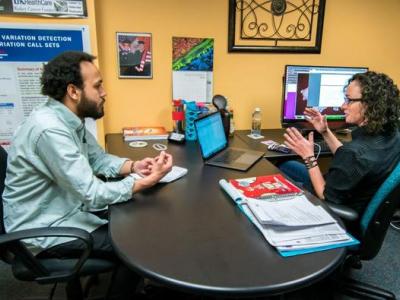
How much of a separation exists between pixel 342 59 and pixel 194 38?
4.03ft

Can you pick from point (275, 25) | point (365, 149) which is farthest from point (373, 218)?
point (275, 25)

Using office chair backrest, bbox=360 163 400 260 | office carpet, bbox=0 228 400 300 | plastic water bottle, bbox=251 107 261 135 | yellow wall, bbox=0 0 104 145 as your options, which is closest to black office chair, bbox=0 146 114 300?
office carpet, bbox=0 228 400 300

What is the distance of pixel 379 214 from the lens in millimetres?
1392

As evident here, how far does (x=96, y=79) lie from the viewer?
1.47 metres

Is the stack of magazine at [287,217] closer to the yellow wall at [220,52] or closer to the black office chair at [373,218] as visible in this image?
the black office chair at [373,218]

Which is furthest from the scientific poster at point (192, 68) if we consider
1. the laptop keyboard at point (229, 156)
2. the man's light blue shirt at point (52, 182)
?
the man's light blue shirt at point (52, 182)

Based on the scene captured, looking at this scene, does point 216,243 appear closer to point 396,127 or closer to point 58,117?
point 58,117

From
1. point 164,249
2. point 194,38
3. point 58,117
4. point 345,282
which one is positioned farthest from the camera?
point 194,38

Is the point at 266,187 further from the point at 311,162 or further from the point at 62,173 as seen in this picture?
the point at 62,173

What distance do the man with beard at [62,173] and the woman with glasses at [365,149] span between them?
772 mm

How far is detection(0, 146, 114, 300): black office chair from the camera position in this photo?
1154mm

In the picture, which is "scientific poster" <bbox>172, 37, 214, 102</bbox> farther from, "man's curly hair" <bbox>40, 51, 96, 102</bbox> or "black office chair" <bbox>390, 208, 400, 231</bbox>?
"black office chair" <bbox>390, 208, 400, 231</bbox>

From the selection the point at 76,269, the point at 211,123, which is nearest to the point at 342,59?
the point at 211,123

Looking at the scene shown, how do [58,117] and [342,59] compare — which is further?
[342,59]
